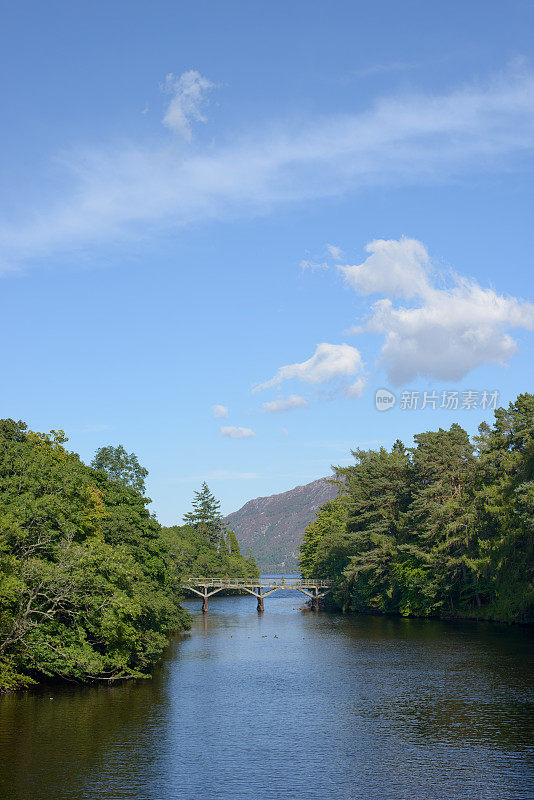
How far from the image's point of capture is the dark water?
85.1 ft

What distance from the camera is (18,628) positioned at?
3903 centimetres

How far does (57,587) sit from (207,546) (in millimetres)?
124585

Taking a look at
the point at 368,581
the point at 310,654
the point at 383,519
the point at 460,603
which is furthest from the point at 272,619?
the point at 310,654

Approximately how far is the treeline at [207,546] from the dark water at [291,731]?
8274 centimetres

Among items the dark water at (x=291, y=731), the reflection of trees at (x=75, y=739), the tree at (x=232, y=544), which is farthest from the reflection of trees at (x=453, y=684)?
the tree at (x=232, y=544)

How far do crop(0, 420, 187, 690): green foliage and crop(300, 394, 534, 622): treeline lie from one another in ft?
116

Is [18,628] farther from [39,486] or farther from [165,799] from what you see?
[165,799]

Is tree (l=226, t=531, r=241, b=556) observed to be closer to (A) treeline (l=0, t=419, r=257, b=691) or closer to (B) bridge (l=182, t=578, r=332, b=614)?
(B) bridge (l=182, t=578, r=332, b=614)

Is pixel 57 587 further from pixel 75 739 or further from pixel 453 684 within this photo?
pixel 453 684

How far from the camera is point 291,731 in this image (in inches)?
1330

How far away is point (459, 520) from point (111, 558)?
47439 mm

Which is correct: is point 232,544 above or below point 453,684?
above

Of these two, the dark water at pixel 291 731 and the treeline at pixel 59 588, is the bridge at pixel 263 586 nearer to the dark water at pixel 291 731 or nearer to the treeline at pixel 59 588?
the dark water at pixel 291 731

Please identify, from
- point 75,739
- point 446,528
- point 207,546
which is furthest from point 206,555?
point 75,739
